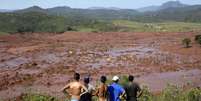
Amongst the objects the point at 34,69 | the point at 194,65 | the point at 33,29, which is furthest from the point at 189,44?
the point at 33,29

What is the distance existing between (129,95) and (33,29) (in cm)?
7704

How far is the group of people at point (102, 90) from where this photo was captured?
Answer: 30.8 ft

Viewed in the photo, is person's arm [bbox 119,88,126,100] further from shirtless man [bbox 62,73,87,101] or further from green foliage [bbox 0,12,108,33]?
green foliage [bbox 0,12,108,33]

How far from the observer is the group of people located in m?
9.38

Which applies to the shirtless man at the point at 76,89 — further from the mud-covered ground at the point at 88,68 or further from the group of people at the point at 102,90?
the mud-covered ground at the point at 88,68

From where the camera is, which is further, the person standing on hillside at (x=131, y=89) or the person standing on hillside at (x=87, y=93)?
the person standing on hillside at (x=131, y=89)

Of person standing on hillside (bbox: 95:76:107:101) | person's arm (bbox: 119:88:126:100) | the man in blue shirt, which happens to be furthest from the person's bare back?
person's arm (bbox: 119:88:126:100)

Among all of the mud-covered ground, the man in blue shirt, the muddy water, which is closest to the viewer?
the man in blue shirt

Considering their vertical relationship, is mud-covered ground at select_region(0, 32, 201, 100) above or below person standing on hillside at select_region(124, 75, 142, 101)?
below

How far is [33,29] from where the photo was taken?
280ft

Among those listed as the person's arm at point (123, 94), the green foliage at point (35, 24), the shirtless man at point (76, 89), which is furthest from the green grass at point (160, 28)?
the shirtless man at point (76, 89)

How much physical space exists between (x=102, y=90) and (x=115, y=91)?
30cm

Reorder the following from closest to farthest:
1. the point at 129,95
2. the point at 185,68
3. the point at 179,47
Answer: the point at 129,95
the point at 185,68
the point at 179,47

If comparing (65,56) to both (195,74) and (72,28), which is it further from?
(72,28)
